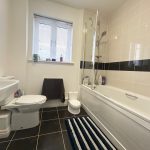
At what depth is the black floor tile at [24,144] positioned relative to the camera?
130 centimetres

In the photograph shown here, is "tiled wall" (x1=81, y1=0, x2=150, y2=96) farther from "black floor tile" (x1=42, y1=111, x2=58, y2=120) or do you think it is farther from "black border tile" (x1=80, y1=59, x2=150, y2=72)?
"black floor tile" (x1=42, y1=111, x2=58, y2=120)

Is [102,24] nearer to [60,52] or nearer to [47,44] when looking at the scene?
[60,52]

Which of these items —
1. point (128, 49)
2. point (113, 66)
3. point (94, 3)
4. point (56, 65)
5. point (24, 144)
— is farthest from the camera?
point (113, 66)

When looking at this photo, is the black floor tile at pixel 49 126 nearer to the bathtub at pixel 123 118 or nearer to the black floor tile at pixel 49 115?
the black floor tile at pixel 49 115

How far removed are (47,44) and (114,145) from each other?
2.33 meters

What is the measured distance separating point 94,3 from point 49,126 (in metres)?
2.64

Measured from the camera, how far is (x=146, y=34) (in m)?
1.83

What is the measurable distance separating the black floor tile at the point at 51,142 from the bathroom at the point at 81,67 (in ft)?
0.04

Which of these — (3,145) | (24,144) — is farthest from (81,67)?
(3,145)

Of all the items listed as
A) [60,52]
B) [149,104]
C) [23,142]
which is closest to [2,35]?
[60,52]

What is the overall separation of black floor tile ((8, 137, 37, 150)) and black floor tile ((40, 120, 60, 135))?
0.72 feet

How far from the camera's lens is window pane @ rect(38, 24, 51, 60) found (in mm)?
2525

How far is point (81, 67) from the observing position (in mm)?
2730

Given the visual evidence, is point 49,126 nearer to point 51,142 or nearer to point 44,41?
point 51,142
